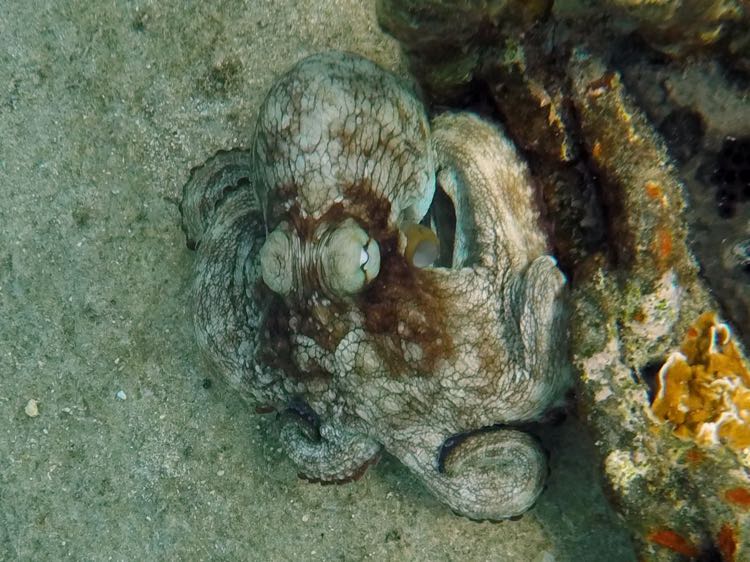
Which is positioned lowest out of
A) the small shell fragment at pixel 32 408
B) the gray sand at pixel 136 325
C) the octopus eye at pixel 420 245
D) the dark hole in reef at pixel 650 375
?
the small shell fragment at pixel 32 408

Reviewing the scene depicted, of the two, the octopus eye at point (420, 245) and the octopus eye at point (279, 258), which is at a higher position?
the octopus eye at point (420, 245)

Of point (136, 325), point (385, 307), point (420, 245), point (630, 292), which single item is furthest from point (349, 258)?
point (136, 325)

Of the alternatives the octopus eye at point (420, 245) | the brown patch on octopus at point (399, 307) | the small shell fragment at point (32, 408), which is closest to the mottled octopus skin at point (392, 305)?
the brown patch on octopus at point (399, 307)

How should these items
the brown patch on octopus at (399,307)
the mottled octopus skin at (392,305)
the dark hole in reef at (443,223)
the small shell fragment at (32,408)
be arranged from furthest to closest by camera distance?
the small shell fragment at (32,408), the dark hole in reef at (443,223), the brown patch on octopus at (399,307), the mottled octopus skin at (392,305)

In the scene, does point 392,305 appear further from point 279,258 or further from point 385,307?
point 279,258

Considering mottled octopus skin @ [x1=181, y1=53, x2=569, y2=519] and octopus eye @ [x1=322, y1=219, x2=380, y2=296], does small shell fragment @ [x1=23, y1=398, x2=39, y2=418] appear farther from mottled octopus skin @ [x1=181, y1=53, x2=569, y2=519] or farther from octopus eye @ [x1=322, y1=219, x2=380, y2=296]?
octopus eye @ [x1=322, y1=219, x2=380, y2=296]

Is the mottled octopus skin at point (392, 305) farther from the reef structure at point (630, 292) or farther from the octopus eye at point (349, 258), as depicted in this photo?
the reef structure at point (630, 292)
